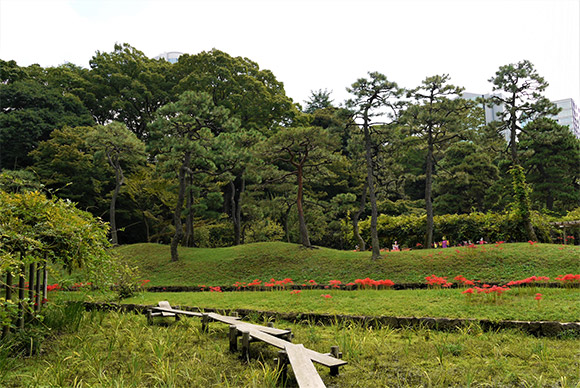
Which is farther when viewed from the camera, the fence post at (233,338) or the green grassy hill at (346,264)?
the green grassy hill at (346,264)

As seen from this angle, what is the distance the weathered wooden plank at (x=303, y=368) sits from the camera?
120 inches

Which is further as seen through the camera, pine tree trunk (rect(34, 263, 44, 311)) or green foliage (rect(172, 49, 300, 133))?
green foliage (rect(172, 49, 300, 133))

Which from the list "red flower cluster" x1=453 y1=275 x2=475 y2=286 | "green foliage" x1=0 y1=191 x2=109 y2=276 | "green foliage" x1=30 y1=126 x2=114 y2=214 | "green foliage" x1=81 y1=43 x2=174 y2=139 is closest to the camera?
"green foliage" x1=0 y1=191 x2=109 y2=276

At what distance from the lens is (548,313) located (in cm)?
509

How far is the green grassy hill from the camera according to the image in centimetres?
954

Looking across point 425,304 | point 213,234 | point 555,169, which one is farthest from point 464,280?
point 555,169

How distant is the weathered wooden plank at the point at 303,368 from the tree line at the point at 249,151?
8384mm

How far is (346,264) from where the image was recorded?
38.1ft

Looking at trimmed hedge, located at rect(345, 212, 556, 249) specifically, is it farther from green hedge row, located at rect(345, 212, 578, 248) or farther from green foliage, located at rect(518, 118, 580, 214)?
green foliage, located at rect(518, 118, 580, 214)

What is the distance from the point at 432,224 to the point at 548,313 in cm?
904

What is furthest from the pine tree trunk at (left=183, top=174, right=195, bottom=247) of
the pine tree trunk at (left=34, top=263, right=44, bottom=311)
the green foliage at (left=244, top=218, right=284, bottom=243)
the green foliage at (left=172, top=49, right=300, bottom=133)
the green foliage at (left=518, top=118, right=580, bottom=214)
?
the green foliage at (left=518, top=118, right=580, bottom=214)

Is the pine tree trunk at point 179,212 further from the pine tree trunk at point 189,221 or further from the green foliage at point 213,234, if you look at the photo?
the green foliage at point 213,234

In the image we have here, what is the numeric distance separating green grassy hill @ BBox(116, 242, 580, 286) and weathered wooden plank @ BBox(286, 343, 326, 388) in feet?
21.7

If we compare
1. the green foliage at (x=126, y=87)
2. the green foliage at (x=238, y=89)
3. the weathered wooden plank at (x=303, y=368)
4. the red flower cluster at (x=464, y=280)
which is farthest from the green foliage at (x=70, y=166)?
the weathered wooden plank at (x=303, y=368)
